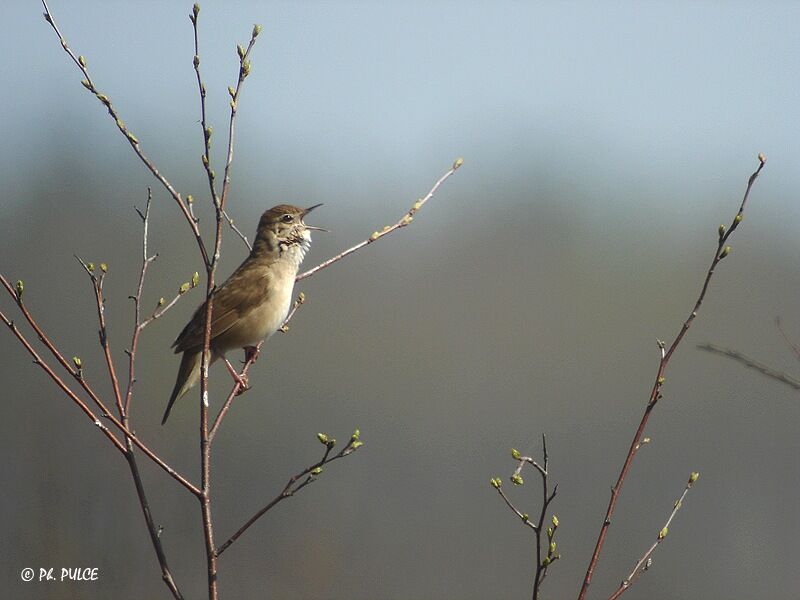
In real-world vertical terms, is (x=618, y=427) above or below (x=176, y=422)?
above

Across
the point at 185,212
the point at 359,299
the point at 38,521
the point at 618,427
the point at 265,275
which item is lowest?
the point at 185,212

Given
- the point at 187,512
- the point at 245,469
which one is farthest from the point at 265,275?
the point at 245,469

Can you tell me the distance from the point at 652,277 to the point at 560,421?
62.6 ft

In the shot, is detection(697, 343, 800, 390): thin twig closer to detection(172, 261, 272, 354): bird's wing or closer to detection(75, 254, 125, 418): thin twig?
detection(75, 254, 125, 418): thin twig

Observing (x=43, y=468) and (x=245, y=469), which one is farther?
(x=245, y=469)

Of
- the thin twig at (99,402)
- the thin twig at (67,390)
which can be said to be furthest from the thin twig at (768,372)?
the thin twig at (67,390)

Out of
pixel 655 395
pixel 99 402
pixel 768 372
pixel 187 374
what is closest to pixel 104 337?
pixel 99 402

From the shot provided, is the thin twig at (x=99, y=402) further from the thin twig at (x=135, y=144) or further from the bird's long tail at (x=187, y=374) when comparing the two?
the bird's long tail at (x=187, y=374)

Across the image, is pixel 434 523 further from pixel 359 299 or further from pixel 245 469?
pixel 359 299

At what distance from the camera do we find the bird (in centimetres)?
644

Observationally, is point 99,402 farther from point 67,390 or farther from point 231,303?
point 231,303

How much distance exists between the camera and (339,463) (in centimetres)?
3164

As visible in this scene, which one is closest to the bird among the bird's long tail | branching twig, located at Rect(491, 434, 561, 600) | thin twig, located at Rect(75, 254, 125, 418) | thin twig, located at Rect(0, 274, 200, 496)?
the bird's long tail

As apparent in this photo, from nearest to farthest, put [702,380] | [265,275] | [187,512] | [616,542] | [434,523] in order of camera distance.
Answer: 1. [265,275]
2. [187,512]
3. [616,542]
4. [434,523]
5. [702,380]
